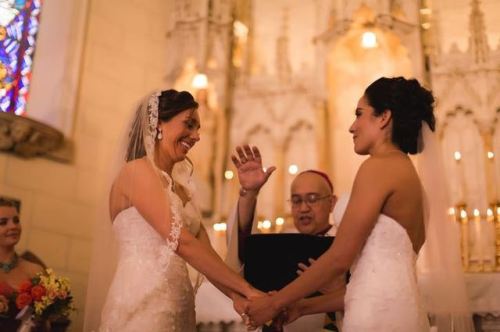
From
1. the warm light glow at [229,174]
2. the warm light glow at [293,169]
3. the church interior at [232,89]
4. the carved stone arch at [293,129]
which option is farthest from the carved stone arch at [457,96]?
the warm light glow at [229,174]

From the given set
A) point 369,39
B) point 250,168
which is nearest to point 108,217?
point 250,168

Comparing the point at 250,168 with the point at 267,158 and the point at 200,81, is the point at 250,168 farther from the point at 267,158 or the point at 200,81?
the point at 200,81

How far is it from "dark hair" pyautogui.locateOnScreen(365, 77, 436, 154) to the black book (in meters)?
0.65

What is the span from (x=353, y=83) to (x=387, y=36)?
60 cm

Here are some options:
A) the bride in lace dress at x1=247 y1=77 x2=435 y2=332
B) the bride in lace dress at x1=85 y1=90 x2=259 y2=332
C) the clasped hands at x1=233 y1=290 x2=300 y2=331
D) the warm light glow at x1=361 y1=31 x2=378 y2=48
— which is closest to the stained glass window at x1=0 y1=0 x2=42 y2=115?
the warm light glow at x1=361 y1=31 x2=378 y2=48

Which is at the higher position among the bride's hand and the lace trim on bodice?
the lace trim on bodice

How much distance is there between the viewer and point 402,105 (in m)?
2.49

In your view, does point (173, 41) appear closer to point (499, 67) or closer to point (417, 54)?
point (417, 54)

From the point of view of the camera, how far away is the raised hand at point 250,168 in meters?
3.18

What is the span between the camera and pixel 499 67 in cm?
579

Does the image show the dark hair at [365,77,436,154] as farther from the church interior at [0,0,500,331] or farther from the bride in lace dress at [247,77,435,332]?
the church interior at [0,0,500,331]

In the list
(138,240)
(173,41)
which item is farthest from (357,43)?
(138,240)

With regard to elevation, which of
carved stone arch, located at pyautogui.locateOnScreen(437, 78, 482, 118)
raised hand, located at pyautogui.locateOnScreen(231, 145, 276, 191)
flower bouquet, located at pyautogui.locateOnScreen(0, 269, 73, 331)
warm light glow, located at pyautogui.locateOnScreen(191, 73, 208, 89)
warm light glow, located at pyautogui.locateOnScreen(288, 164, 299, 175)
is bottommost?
flower bouquet, located at pyautogui.locateOnScreen(0, 269, 73, 331)

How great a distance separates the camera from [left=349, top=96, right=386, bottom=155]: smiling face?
2.51 m
